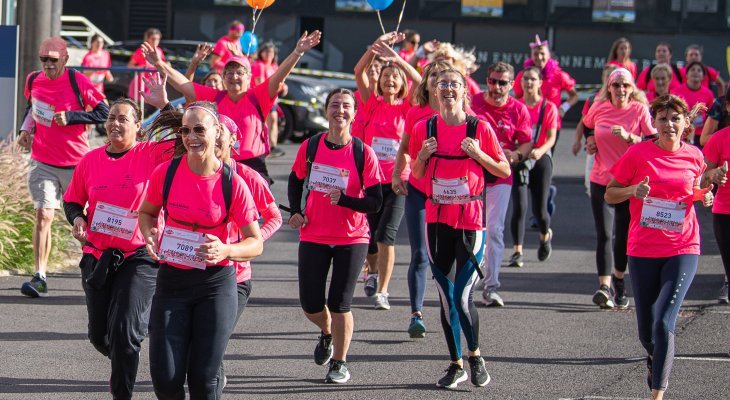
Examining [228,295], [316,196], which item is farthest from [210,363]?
[316,196]

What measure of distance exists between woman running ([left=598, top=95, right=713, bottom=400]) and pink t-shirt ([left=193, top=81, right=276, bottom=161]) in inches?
116

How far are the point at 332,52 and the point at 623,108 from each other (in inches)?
850

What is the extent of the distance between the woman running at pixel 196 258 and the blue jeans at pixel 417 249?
3.37 meters

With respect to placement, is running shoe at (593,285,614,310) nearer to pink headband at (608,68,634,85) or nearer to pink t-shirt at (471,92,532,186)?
pink t-shirt at (471,92,532,186)

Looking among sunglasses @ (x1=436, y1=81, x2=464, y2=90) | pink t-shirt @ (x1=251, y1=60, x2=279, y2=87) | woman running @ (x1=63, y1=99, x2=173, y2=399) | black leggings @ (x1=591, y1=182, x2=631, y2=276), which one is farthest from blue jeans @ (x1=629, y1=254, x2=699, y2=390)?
pink t-shirt @ (x1=251, y1=60, x2=279, y2=87)

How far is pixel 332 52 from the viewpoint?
105 feet

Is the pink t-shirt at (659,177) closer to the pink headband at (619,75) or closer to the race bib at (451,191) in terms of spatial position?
the race bib at (451,191)

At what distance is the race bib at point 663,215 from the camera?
24.5 ft

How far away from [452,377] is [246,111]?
277 cm

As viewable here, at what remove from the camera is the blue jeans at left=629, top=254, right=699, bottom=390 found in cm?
724

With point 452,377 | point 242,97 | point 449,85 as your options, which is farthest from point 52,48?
point 452,377

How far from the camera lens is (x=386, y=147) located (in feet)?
34.6

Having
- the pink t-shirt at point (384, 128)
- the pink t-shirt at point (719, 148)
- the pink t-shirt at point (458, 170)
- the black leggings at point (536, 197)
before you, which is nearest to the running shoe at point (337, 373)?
the pink t-shirt at point (458, 170)

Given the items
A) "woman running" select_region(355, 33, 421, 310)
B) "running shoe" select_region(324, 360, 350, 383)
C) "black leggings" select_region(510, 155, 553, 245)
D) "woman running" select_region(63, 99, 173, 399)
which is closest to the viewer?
"woman running" select_region(63, 99, 173, 399)
